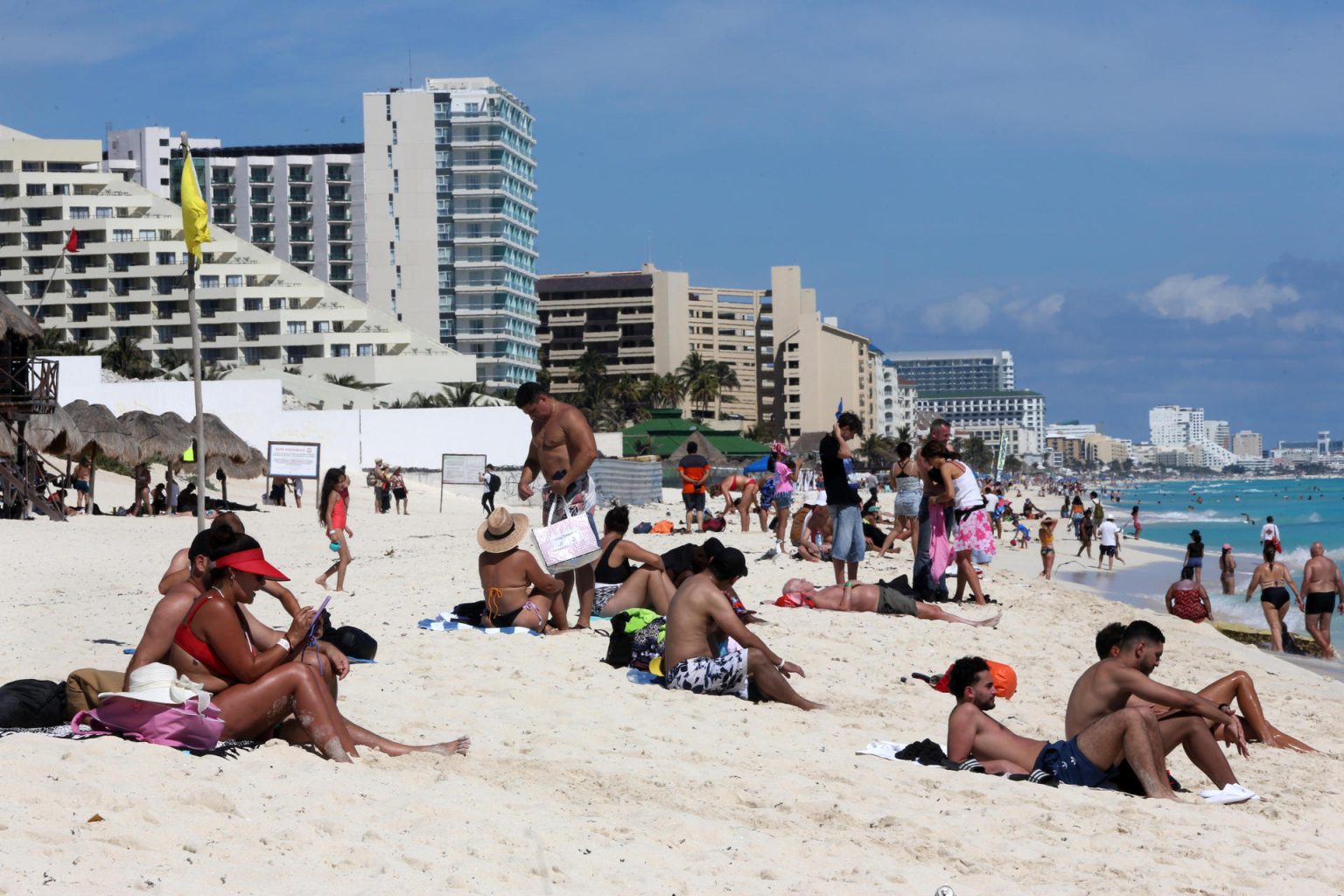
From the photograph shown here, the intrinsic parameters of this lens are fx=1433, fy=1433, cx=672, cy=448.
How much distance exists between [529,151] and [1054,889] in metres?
90.3

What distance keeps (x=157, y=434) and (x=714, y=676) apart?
22.0 metres

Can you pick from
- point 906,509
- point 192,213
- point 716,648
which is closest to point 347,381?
point 906,509

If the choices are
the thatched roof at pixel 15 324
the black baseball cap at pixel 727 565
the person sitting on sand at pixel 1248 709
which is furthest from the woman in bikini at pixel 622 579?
the thatched roof at pixel 15 324

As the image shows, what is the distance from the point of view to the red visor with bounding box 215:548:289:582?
5.50 meters

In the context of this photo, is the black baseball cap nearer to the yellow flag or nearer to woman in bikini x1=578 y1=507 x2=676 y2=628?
woman in bikini x1=578 y1=507 x2=676 y2=628

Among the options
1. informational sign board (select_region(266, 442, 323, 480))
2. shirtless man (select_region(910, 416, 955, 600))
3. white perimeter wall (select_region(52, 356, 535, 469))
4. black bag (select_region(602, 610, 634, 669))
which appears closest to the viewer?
black bag (select_region(602, 610, 634, 669))

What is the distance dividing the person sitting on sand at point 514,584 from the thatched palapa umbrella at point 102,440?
18924 millimetres

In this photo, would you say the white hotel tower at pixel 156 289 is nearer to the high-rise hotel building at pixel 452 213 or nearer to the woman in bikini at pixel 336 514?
the high-rise hotel building at pixel 452 213

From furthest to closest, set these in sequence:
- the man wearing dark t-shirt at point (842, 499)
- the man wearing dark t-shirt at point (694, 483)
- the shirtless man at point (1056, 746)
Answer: the man wearing dark t-shirt at point (694, 483)
the man wearing dark t-shirt at point (842, 499)
the shirtless man at point (1056, 746)

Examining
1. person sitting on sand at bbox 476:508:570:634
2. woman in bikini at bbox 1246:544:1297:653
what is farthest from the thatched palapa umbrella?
woman in bikini at bbox 1246:544:1297:653

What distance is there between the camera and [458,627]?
9195 mm

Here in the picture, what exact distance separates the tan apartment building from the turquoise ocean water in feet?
88.6

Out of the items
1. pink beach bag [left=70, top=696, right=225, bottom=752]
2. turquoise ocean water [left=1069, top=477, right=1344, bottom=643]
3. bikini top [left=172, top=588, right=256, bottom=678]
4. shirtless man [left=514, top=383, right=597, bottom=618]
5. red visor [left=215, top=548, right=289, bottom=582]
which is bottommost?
turquoise ocean water [left=1069, top=477, right=1344, bottom=643]

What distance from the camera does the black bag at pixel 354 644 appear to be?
776 cm
